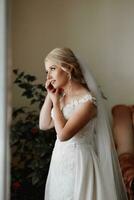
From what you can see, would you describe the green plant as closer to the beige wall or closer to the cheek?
the beige wall

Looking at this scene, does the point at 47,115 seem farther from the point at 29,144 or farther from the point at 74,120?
the point at 29,144

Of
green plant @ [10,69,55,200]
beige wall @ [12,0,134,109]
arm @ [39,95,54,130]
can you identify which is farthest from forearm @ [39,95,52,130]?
beige wall @ [12,0,134,109]

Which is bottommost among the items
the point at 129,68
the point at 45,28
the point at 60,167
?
the point at 60,167

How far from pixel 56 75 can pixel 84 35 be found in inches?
46.1

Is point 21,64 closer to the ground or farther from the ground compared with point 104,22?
closer to the ground

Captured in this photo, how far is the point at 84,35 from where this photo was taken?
306 centimetres

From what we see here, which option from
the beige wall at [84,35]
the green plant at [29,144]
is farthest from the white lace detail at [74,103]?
the beige wall at [84,35]

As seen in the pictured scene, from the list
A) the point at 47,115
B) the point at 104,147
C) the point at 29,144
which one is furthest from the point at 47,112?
the point at 29,144

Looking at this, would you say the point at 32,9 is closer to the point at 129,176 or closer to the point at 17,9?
the point at 17,9

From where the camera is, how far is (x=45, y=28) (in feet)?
10.00

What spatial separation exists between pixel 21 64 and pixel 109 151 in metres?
1.39

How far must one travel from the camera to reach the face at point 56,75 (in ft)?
6.54

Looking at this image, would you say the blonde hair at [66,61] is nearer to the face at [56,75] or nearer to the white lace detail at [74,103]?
the face at [56,75]

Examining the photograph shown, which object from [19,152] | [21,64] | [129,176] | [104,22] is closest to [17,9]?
[21,64]
